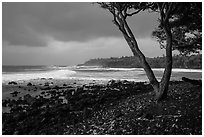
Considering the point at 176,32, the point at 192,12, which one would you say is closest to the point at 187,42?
the point at 176,32

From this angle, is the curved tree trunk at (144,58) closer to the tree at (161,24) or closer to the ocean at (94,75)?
the tree at (161,24)

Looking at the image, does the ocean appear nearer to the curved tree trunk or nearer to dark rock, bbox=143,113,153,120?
the curved tree trunk

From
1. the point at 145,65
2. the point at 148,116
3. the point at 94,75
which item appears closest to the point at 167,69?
the point at 145,65

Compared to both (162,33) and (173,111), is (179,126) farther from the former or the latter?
(162,33)

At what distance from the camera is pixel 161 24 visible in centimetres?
1038

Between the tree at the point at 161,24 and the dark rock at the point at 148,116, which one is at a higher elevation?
the tree at the point at 161,24

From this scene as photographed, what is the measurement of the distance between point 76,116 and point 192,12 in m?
9.04

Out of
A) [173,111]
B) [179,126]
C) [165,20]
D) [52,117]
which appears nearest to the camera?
[179,126]

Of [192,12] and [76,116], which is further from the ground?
[192,12]

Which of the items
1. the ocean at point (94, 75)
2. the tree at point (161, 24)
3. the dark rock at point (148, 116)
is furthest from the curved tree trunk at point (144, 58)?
the ocean at point (94, 75)

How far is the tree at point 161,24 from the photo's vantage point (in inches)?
393

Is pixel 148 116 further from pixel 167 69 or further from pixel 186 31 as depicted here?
pixel 186 31

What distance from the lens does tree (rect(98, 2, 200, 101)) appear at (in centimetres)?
998

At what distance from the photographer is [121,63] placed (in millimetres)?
160375
